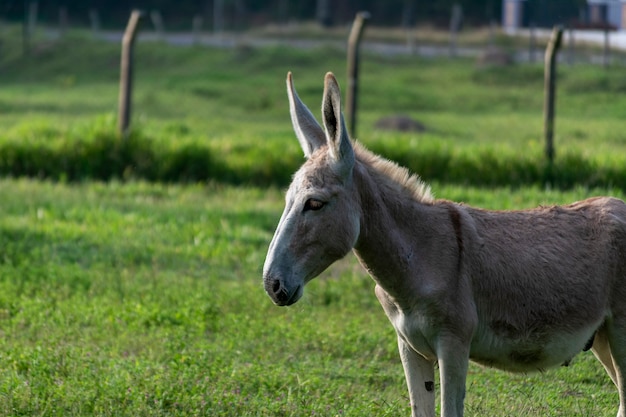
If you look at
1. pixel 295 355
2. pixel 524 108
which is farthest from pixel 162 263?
pixel 524 108

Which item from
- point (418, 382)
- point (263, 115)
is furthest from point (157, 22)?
point (418, 382)

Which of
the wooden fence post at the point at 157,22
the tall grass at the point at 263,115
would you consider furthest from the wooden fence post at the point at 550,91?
the wooden fence post at the point at 157,22

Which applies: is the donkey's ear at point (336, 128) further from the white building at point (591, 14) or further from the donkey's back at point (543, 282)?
the white building at point (591, 14)

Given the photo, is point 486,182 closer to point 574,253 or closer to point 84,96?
point 574,253

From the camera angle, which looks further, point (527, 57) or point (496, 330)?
point (527, 57)

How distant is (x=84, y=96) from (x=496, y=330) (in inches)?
991

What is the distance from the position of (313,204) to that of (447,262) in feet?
2.35

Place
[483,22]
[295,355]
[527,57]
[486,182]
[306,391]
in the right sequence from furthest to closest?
[483,22] < [527,57] < [486,182] < [295,355] < [306,391]

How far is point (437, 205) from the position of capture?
521cm

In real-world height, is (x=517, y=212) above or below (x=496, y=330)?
above

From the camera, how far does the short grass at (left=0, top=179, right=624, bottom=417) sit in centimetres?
616

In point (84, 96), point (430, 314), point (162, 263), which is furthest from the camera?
point (84, 96)

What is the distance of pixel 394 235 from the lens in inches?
195

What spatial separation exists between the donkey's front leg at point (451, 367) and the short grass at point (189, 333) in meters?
1.16
